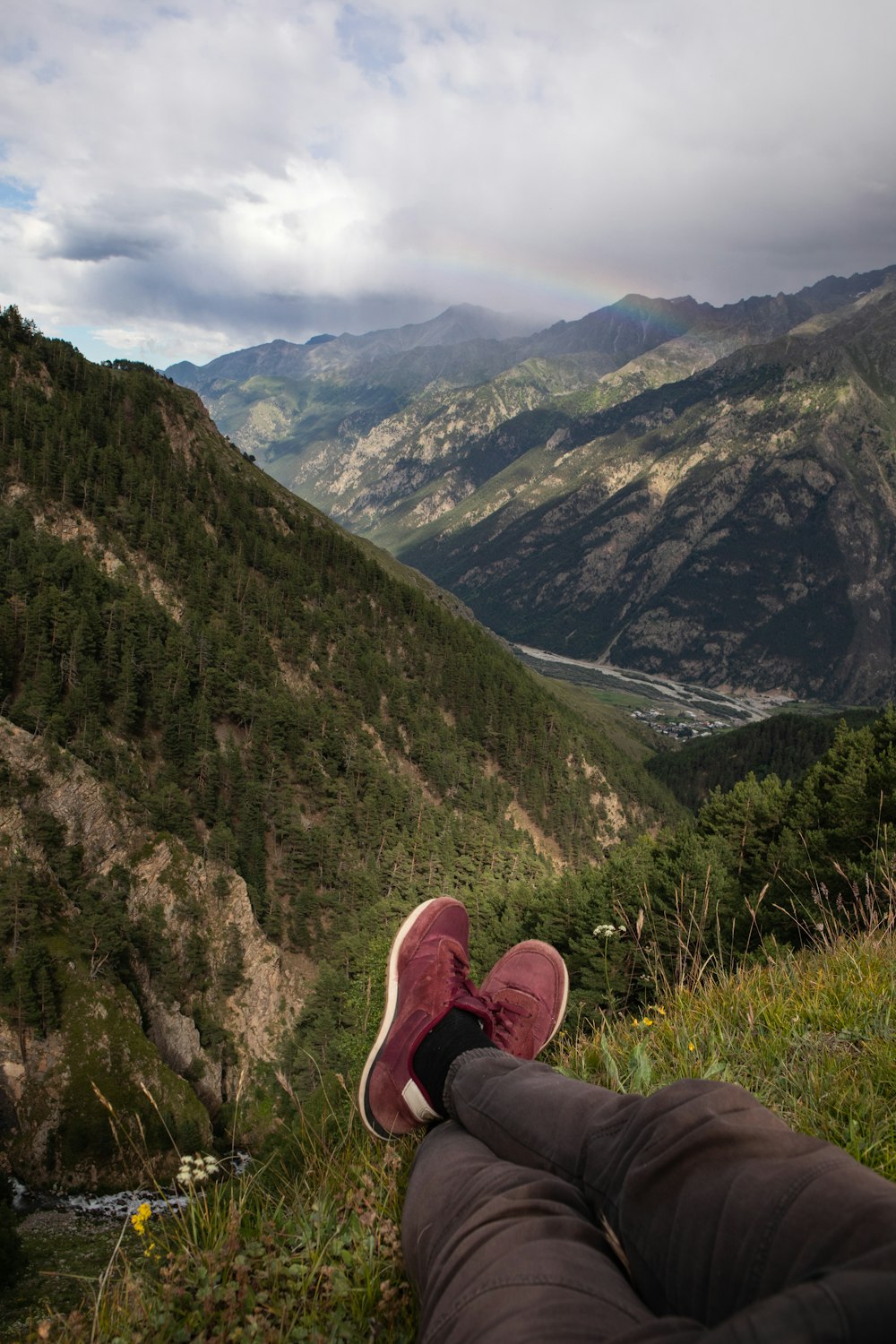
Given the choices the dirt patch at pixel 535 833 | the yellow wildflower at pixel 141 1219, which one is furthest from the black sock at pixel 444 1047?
the dirt patch at pixel 535 833

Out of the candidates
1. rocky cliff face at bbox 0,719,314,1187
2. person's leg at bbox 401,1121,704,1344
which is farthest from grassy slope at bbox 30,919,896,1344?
rocky cliff face at bbox 0,719,314,1187

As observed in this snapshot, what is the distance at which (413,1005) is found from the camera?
4.96 meters

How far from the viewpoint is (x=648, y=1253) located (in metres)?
1.96

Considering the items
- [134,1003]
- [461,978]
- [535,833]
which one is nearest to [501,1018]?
[461,978]

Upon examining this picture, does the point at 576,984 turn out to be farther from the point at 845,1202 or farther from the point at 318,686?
the point at 318,686

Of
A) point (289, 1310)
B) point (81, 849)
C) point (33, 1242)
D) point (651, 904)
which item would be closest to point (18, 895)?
point (81, 849)

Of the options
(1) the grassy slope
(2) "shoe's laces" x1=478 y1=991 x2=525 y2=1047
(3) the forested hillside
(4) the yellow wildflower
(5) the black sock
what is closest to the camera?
(1) the grassy slope

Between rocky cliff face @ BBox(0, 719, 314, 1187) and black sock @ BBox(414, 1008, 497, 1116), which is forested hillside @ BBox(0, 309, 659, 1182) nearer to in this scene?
rocky cliff face @ BBox(0, 719, 314, 1187)

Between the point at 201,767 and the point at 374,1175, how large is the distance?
78.7 metres

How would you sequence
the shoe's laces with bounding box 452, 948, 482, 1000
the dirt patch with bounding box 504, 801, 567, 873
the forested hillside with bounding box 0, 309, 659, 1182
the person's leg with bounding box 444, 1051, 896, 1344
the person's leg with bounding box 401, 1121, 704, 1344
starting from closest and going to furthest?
the person's leg with bounding box 444, 1051, 896, 1344, the person's leg with bounding box 401, 1121, 704, 1344, the shoe's laces with bounding box 452, 948, 482, 1000, the forested hillside with bounding box 0, 309, 659, 1182, the dirt patch with bounding box 504, 801, 567, 873

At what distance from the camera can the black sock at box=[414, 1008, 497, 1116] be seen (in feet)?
13.0

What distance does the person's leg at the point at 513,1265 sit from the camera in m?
1.76

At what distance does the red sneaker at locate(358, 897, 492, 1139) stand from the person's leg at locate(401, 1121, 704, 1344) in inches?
50.2

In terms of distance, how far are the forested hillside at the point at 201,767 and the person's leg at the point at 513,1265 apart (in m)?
20.5
